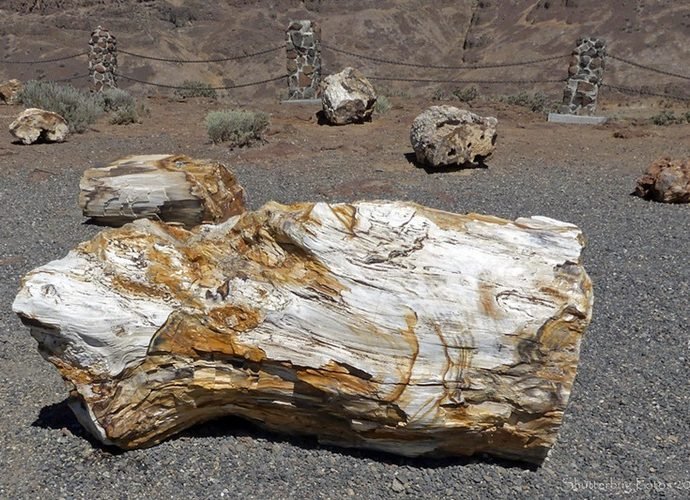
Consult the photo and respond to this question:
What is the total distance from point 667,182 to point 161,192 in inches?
250

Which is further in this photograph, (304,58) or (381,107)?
(304,58)

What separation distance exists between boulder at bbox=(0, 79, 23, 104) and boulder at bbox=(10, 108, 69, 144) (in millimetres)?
4864

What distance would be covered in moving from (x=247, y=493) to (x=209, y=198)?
4.11 m

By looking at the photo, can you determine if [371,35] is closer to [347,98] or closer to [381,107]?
[381,107]

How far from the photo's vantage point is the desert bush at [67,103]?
12547mm

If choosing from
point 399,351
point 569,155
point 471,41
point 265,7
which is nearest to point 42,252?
point 399,351

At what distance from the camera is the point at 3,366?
449 cm

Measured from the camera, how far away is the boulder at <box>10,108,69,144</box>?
10945 millimetres

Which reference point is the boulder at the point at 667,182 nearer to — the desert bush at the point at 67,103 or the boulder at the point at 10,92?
the desert bush at the point at 67,103

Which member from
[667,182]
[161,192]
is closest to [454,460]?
[161,192]

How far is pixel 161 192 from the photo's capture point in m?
6.76

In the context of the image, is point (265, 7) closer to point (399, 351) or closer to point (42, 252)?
point (42, 252)

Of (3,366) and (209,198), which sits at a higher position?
(209,198)

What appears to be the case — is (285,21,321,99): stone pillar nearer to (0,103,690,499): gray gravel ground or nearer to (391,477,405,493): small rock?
(0,103,690,499): gray gravel ground
